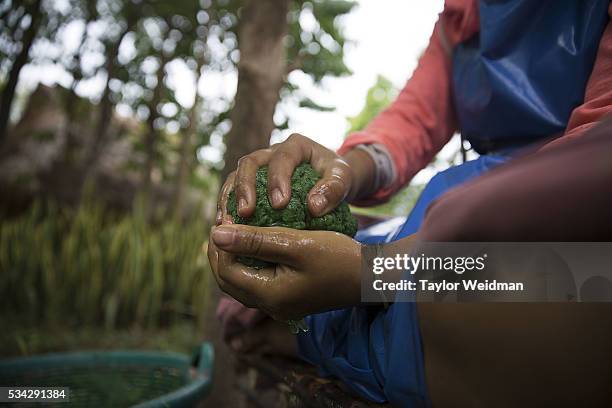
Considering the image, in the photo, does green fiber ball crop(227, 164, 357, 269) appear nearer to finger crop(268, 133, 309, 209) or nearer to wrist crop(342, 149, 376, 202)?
finger crop(268, 133, 309, 209)

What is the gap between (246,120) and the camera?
1.73 meters

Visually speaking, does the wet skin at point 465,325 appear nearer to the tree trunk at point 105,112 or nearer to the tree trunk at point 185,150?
the tree trunk at point 185,150

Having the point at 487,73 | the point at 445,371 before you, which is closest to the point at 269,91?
the point at 487,73

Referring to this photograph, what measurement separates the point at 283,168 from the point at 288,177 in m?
A: 0.02

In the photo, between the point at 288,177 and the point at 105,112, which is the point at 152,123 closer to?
the point at 105,112

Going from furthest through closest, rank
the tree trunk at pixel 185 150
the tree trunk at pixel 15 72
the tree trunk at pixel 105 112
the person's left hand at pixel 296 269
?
the tree trunk at pixel 185 150
the tree trunk at pixel 105 112
the tree trunk at pixel 15 72
the person's left hand at pixel 296 269

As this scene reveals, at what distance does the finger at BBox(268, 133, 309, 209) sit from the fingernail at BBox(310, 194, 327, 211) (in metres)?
0.04

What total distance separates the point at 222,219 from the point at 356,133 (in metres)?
0.46

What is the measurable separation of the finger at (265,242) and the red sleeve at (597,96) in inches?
13.1

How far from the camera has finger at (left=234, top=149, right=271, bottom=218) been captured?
67cm

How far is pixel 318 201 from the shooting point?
26.9 inches

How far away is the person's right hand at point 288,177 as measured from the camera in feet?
2.20

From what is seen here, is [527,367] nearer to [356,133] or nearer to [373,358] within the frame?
[373,358]

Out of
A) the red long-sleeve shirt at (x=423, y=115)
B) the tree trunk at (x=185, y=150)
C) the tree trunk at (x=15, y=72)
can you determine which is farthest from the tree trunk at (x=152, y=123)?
the red long-sleeve shirt at (x=423, y=115)
